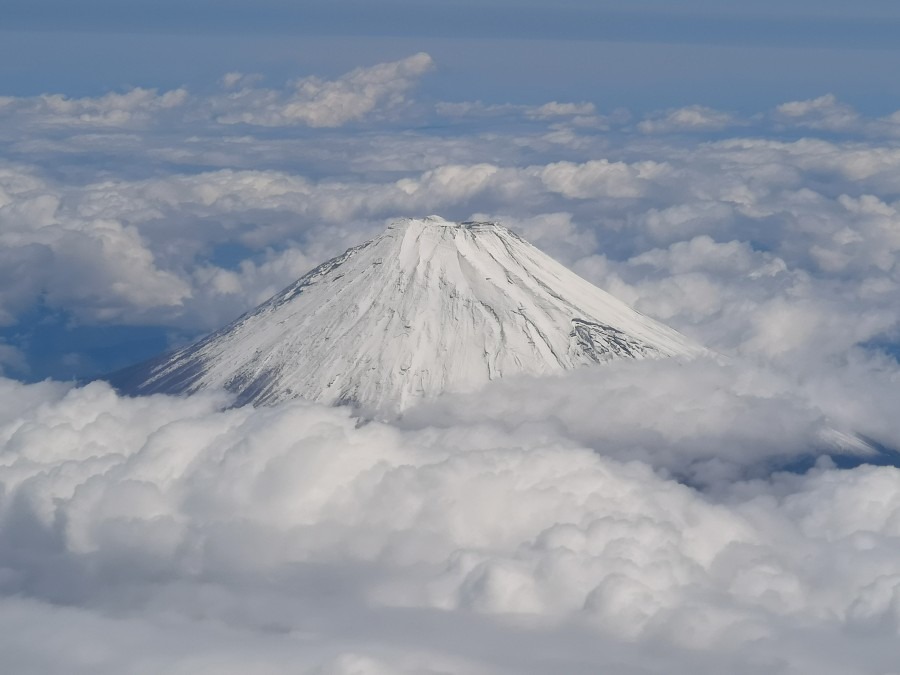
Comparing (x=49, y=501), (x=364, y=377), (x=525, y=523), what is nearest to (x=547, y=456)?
(x=525, y=523)

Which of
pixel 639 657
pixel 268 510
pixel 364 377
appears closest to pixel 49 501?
pixel 268 510

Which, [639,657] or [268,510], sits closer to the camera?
[639,657]

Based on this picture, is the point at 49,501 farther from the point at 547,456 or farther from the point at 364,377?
the point at 547,456

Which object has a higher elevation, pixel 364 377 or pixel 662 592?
pixel 364 377

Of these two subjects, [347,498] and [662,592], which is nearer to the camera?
[662,592]

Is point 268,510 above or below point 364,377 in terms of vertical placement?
below

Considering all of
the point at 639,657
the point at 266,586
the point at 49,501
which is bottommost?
the point at 639,657

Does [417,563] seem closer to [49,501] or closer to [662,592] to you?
[662,592]

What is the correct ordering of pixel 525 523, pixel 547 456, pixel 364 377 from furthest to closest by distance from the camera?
1. pixel 364 377
2. pixel 547 456
3. pixel 525 523

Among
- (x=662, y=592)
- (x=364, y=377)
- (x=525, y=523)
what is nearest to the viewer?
(x=662, y=592)
